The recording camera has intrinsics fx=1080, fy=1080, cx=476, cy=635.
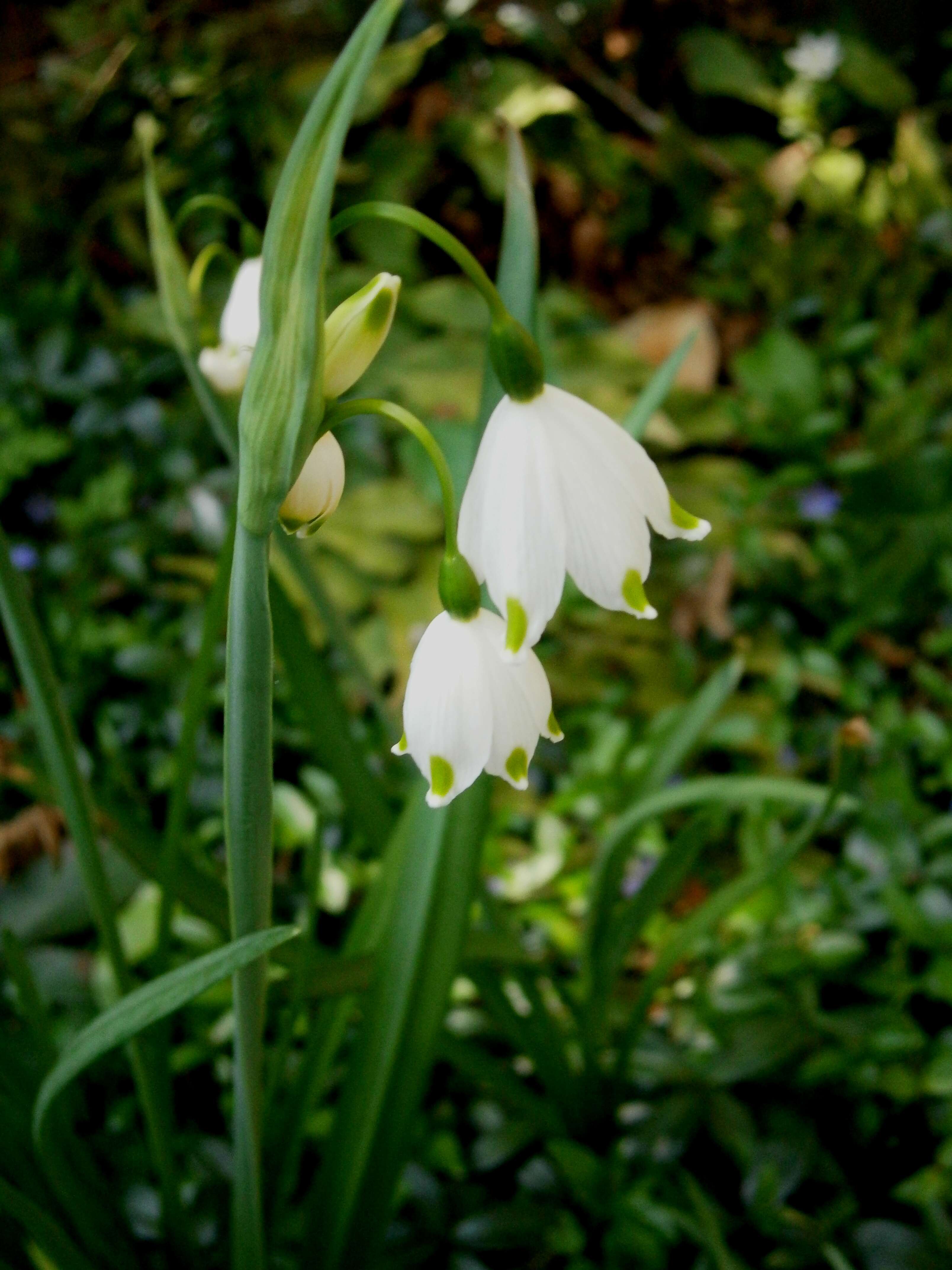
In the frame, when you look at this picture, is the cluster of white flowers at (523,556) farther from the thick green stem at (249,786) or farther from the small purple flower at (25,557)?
the small purple flower at (25,557)

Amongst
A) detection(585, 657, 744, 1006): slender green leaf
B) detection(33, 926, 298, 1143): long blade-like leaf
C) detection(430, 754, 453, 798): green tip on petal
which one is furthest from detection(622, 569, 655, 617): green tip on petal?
detection(585, 657, 744, 1006): slender green leaf

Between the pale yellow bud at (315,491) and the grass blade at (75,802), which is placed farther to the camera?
the grass blade at (75,802)

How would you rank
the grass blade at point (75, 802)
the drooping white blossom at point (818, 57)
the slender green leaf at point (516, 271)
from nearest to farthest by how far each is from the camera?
the grass blade at point (75, 802) < the slender green leaf at point (516, 271) < the drooping white blossom at point (818, 57)

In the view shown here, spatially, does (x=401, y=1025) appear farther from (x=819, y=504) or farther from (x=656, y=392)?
(x=819, y=504)

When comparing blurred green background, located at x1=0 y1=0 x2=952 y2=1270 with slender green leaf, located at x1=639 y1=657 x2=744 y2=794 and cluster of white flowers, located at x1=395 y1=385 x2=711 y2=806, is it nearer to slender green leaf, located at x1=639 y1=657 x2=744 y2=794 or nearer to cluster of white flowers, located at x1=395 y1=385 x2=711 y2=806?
slender green leaf, located at x1=639 y1=657 x2=744 y2=794

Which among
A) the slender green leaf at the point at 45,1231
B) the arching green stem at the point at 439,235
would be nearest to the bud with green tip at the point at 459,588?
the arching green stem at the point at 439,235

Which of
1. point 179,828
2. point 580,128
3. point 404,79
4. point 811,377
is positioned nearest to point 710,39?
point 580,128

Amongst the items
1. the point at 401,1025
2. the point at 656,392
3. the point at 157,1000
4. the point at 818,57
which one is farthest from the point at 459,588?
the point at 818,57
